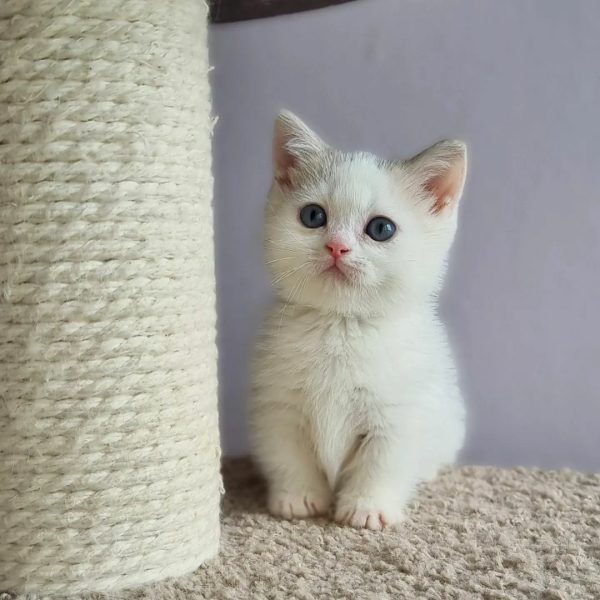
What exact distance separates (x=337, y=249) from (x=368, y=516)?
0.38m

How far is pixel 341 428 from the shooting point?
3.55ft

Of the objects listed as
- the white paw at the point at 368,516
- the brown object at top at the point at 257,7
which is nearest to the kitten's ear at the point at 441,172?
the brown object at top at the point at 257,7

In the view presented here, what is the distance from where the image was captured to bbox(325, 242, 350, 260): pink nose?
99cm

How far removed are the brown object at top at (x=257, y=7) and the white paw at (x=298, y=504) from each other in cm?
77

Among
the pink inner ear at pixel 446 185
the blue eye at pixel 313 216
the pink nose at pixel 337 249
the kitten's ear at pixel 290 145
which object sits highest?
the kitten's ear at pixel 290 145

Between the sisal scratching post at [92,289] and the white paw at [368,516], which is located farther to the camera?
the white paw at [368,516]

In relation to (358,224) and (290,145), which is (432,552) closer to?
(358,224)

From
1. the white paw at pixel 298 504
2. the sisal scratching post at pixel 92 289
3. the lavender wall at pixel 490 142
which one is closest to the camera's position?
the sisal scratching post at pixel 92 289

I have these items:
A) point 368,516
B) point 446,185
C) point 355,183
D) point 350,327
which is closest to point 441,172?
point 446,185

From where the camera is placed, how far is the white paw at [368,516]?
1.04 metres

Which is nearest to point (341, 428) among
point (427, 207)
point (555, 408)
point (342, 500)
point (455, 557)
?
point (342, 500)

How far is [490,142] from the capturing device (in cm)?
140

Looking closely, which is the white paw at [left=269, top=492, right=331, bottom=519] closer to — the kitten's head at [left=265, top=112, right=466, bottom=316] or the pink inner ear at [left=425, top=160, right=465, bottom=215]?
the kitten's head at [left=265, top=112, right=466, bottom=316]

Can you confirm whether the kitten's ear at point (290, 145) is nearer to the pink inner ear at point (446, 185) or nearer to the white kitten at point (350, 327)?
the white kitten at point (350, 327)
